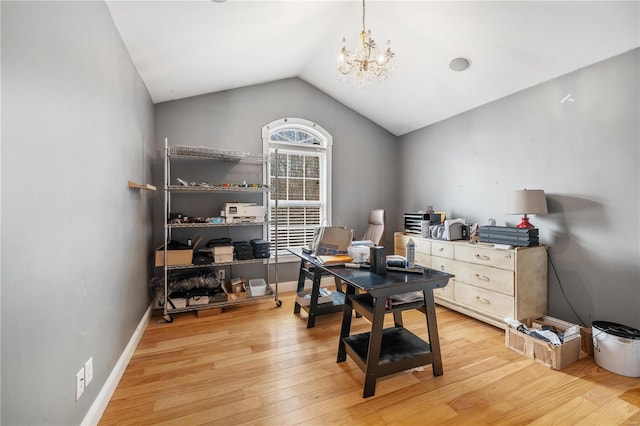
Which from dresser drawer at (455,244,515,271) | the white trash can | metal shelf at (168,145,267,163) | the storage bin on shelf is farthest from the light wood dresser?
metal shelf at (168,145,267,163)

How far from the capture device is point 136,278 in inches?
97.6

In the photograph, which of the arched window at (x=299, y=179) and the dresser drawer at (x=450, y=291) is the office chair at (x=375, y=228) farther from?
the dresser drawer at (x=450, y=291)

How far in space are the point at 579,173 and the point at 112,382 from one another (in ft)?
13.1

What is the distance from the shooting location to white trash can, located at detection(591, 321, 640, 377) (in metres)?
1.94

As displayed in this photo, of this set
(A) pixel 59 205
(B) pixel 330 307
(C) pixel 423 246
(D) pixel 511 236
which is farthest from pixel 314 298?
(A) pixel 59 205

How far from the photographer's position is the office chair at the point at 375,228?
12.6ft

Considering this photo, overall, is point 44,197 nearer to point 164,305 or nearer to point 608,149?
point 164,305

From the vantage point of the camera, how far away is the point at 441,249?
3.22m

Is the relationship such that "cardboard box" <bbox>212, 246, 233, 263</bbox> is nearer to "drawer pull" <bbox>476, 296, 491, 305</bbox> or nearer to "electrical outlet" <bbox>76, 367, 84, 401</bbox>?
"electrical outlet" <bbox>76, 367, 84, 401</bbox>

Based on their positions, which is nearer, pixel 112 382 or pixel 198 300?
pixel 112 382

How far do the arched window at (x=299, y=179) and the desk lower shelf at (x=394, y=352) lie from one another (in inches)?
78.8

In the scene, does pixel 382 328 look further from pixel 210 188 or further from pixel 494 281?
pixel 210 188

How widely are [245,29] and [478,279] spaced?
3216 millimetres

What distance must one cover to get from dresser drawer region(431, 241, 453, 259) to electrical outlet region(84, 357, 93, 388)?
10.4 feet
